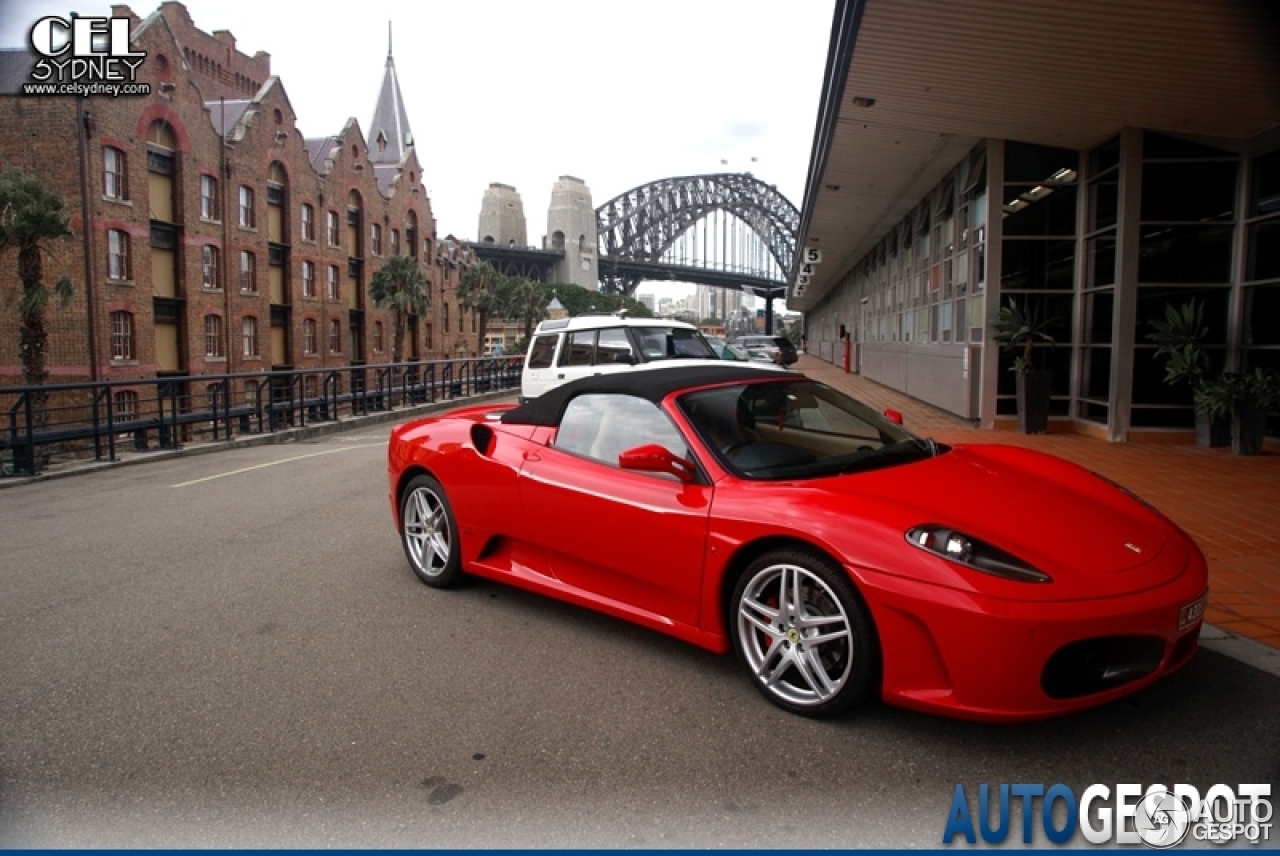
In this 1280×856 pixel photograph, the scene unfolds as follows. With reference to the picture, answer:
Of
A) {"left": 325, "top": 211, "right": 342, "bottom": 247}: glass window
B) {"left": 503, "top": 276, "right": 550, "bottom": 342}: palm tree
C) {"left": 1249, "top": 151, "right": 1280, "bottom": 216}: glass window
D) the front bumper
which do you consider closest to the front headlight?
the front bumper

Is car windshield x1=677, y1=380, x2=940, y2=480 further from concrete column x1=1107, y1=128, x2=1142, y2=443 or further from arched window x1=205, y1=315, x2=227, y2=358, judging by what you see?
arched window x1=205, y1=315, x2=227, y2=358

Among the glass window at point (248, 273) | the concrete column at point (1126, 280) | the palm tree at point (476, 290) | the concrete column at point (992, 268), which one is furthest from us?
the palm tree at point (476, 290)

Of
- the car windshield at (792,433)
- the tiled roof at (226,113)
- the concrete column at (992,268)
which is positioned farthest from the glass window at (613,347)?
the tiled roof at (226,113)

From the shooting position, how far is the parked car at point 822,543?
10.2 ft

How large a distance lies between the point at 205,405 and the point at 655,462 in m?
20.6

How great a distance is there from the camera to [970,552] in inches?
127

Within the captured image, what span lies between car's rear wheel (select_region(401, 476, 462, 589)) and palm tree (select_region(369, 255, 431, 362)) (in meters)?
52.5

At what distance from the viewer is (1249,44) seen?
28.1 feet

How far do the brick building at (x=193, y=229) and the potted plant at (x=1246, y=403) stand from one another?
36263mm

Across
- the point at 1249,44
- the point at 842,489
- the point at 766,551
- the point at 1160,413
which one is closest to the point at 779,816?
the point at 766,551

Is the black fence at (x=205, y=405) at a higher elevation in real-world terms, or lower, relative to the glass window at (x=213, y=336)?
lower

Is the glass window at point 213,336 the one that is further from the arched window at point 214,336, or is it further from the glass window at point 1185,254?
the glass window at point 1185,254

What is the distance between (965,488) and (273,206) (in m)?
49.8

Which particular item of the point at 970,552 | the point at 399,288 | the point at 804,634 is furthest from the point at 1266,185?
the point at 399,288
